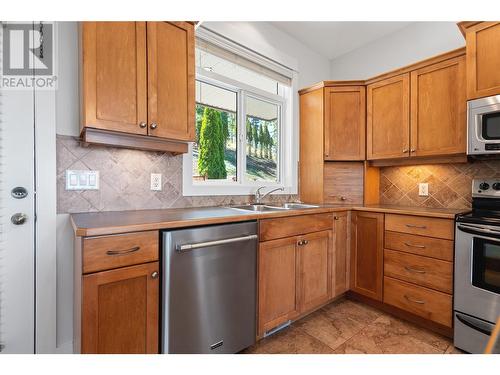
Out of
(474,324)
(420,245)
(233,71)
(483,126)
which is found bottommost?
(474,324)

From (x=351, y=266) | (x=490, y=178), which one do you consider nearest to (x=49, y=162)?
(x=351, y=266)

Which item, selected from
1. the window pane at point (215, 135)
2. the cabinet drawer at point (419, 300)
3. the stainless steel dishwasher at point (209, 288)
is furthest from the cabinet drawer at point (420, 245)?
the window pane at point (215, 135)

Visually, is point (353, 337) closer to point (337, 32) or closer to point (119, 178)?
point (119, 178)

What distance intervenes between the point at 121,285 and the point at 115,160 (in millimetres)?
895

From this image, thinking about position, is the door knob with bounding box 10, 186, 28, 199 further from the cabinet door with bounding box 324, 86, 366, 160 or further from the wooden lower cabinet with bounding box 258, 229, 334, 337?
the cabinet door with bounding box 324, 86, 366, 160

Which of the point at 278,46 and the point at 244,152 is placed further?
the point at 278,46

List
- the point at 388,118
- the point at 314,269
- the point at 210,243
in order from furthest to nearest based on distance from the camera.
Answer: the point at 388,118, the point at 314,269, the point at 210,243

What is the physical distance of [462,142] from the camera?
2045 millimetres

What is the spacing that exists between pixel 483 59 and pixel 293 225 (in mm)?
1829

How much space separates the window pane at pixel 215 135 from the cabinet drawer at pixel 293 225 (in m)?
0.87

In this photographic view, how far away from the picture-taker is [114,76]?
142 cm

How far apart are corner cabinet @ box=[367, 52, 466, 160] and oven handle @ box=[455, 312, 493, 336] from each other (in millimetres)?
1251

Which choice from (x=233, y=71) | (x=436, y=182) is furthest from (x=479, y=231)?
(x=233, y=71)

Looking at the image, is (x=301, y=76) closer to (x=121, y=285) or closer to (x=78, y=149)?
(x=78, y=149)
